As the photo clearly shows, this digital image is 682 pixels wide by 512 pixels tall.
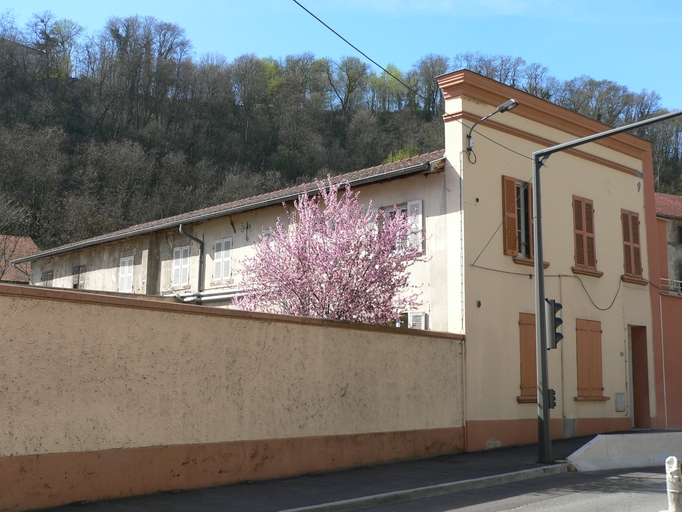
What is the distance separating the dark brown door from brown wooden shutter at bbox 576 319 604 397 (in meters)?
2.00

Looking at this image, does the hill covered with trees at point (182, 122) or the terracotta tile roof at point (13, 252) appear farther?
the hill covered with trees at point (182, 122)

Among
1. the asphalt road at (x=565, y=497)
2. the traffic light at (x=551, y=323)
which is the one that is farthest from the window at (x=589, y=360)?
the asphalt road at (x=565, y=497)

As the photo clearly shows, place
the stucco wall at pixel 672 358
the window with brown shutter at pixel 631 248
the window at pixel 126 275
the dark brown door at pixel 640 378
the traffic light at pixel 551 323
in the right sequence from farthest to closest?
the window at pixel 126 275
the stucco wall at pixel 672 358
the window with brown shutter at pixel 631 248
the dark brown door at pixel 640 378
the traffic light at pixel 551 323

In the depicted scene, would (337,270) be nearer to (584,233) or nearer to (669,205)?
(584,233)

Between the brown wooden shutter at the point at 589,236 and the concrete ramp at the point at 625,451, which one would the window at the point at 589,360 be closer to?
the brown wooden shutter at the point at 589,236

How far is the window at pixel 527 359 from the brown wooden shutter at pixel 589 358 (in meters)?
1.85

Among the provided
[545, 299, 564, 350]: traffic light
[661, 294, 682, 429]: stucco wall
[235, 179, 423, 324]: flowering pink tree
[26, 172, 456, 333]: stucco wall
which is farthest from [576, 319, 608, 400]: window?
[545, 299, 564, 350]: traffic light

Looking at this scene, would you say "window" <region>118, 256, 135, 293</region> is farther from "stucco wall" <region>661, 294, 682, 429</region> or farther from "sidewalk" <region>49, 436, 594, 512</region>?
"stucco wall" <region>661, 294, 682, 429</region>

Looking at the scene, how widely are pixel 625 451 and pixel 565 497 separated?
4.94m

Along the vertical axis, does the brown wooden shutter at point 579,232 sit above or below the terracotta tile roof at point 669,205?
below

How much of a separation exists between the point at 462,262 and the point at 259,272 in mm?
4328

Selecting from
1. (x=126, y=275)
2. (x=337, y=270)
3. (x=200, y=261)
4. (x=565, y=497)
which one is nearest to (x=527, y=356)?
(x=337, y=270)

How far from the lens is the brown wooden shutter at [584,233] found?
19156 millimetres

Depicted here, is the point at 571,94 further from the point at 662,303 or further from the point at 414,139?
the point at 662,303
